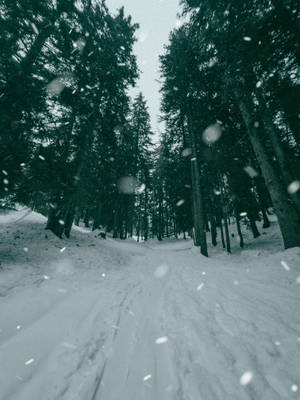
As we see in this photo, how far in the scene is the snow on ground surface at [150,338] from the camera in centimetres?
178

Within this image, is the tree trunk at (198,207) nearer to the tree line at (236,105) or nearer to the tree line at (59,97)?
the tree line at (236,105)

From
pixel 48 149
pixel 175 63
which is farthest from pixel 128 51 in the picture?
pixel 48 149

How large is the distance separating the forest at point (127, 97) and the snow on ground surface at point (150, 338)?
3.76 meters

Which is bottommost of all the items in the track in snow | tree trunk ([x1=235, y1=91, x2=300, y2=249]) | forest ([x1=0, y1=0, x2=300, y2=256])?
the track in snow

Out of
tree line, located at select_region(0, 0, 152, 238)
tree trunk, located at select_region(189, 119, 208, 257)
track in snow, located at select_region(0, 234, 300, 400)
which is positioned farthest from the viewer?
tree trunk, located at select_region(189, 119, 208, 257)

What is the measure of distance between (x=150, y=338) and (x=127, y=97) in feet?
46.7

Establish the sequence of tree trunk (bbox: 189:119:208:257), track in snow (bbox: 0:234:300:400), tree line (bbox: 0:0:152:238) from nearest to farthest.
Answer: track in snow (bbox: 0:234:300:400)
tree line (bbox: 0:0:152:238)
tree trunk (bbox: 189:119:208:257)

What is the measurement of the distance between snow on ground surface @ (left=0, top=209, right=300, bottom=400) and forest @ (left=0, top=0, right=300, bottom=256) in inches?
148

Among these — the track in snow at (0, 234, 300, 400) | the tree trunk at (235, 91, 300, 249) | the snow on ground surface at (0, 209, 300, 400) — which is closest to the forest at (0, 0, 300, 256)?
the tree trunk at (235, 91, 300, 249)

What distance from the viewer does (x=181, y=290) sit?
4.75 meters

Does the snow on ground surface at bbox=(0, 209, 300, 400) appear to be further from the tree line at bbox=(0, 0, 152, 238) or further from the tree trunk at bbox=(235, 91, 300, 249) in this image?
the tree line at bbox=(0, 0, 152, 238)

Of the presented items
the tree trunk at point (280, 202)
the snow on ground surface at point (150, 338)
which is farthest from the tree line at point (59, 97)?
the tree trunk at point (280, 202)

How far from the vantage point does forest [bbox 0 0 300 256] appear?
6.63 meters

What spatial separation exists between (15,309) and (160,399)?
2.97 m
